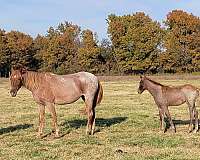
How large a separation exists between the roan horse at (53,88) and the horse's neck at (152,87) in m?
2.05

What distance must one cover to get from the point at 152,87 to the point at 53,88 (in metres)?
3.56

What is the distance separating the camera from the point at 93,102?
544 inches

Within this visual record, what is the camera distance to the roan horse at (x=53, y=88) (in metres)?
13.1

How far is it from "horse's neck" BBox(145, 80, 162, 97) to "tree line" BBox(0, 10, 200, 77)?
6125 centimetres

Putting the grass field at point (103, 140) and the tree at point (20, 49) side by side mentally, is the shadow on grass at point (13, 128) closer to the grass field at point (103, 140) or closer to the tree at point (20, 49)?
the grass field at point (103, 140)

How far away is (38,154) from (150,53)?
6877 centimetres

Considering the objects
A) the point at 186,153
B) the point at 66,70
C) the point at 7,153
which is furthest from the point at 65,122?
the point at 66,70

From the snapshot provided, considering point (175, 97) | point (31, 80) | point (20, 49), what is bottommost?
point (175, 97)

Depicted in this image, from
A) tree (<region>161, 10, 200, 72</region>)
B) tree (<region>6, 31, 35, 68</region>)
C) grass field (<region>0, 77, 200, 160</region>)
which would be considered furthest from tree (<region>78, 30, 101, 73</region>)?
grass field (<region>0, 77, 200, 160</region>)

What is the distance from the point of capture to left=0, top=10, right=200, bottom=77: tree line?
76.7 meters

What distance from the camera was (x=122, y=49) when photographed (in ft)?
262

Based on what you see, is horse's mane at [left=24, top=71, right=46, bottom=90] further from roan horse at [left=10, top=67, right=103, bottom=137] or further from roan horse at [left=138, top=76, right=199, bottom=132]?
roan horse at [left=138, top=76, right=199, bottom=132]

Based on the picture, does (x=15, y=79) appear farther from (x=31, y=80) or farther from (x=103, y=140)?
(x=103, y=140)

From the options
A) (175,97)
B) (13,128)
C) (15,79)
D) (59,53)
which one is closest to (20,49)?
(59,53)
